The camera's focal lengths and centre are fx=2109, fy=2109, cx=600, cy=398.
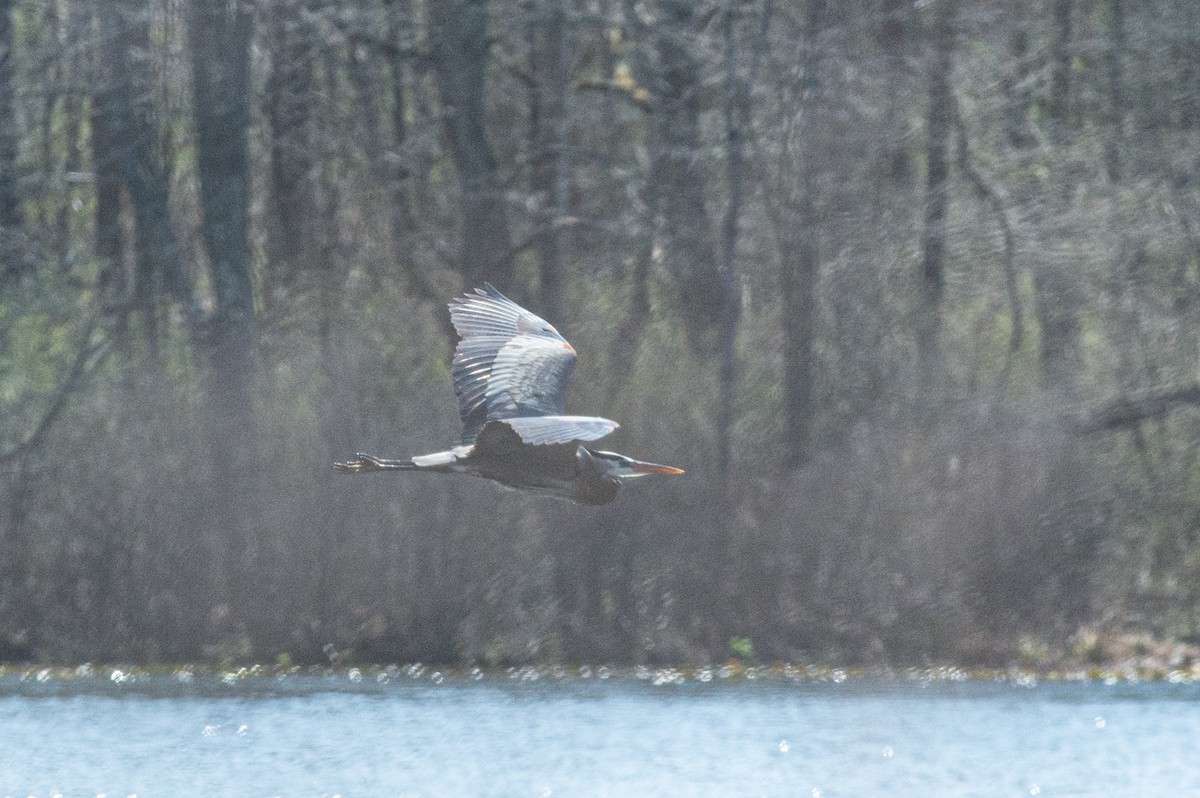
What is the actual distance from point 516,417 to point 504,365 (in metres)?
0.36

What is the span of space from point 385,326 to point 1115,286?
4.70 meters

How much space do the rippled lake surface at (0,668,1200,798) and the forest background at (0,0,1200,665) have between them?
1.70ft

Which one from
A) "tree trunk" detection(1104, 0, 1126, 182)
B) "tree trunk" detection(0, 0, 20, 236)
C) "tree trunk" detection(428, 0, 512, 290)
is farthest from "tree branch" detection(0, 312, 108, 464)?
"tree trunk" detection(1104, 0, 1126, 182)

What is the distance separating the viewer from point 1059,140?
14000 millimetres

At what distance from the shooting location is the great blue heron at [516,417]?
711 cm

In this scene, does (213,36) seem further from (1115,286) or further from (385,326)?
(1115,286)

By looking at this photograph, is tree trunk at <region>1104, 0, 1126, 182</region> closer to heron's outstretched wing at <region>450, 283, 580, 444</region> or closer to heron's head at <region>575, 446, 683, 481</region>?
heron's outstretched wing at <region>450, 283, 580, 444</region>

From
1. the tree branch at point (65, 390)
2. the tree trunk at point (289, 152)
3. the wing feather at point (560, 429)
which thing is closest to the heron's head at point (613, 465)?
the wing feather at point (560, 429)

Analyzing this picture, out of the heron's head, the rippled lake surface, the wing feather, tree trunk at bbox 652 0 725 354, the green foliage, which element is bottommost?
the rippled lake surface

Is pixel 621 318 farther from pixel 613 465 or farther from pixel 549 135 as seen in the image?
pixel 613 465

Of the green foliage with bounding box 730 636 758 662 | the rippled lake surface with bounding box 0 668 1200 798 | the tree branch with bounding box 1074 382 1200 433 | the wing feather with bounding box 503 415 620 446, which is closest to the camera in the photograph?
the wing feather with bounding box 503 415 620 446

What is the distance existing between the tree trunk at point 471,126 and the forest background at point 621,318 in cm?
3

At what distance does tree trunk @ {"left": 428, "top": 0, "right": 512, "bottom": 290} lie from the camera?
13.9 meters

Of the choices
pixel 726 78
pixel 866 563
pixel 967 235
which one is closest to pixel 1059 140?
pixel 967 235
